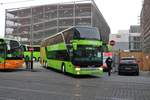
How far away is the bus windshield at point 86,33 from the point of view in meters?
24.7

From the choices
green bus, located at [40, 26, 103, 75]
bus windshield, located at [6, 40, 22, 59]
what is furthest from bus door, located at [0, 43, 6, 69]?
green bus, located at [40, 26, 103, 75]

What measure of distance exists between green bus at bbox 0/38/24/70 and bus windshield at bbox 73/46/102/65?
378 inches

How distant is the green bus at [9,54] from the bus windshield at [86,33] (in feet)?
31.6

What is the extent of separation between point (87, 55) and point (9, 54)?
1019 centimetres

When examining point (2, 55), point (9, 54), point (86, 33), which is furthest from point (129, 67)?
point (2, 55)

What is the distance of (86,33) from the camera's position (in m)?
25.0

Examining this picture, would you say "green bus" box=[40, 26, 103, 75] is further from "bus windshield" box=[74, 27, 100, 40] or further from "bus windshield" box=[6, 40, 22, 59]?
"bus windshield" box=[6, 40, 22, 59]

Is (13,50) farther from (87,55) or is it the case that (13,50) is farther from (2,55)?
(87,55)

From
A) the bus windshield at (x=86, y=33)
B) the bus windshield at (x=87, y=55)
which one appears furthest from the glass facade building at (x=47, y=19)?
the bus windshield at (x=87, y=55)

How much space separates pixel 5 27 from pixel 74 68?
92031mm

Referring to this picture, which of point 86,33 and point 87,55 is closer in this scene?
point 87,55

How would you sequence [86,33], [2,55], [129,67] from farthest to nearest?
[2,55]
[129,67]
[86,33]

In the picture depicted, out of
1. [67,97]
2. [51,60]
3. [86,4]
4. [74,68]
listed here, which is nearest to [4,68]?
[51,60]

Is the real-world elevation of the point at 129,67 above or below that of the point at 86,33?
below
